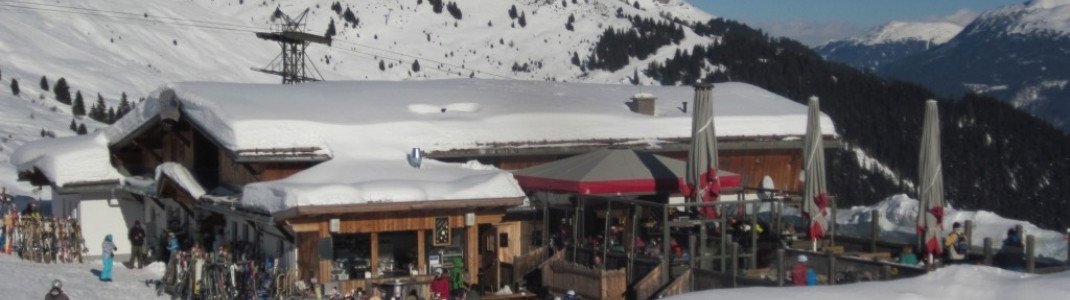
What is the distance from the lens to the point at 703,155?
2002 cm

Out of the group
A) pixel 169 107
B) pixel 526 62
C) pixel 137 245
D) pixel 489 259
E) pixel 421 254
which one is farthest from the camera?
pixel 526 62

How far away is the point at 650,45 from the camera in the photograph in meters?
112

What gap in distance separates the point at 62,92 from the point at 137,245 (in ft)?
122

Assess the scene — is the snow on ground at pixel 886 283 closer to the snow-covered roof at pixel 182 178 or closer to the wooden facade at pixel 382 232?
the snow-covered roof at pixel 182 178

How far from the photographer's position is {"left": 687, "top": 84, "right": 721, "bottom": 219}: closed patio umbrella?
20000 mm

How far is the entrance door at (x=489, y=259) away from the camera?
2095 cm

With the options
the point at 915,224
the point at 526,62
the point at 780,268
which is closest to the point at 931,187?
the point at 780,268

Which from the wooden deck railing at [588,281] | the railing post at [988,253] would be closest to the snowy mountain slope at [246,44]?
the wooden deck railing at [588,281]

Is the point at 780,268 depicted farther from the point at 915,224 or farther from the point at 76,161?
the point at 76,161

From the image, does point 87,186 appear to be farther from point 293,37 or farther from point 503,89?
point 293,37

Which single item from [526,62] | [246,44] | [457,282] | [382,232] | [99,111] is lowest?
[457,282]

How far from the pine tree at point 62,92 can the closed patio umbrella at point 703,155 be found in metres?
42.2

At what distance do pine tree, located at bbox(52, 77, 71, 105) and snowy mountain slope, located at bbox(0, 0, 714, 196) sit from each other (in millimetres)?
819

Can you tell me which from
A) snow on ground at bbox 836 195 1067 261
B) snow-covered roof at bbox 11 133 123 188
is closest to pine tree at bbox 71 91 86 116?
snow-covered roof at bbox 11 133 123 188
